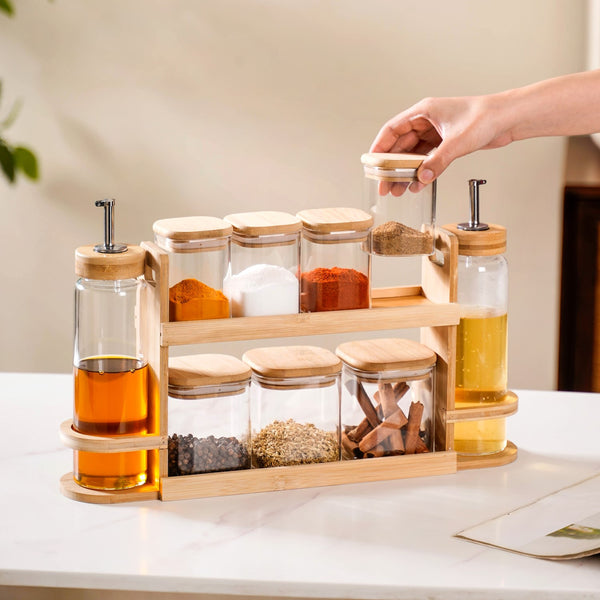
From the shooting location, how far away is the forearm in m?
1.46

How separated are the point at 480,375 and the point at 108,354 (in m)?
0.58

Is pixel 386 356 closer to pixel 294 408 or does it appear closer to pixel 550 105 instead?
pixel 294 408

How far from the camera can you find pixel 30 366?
3561 millimetres

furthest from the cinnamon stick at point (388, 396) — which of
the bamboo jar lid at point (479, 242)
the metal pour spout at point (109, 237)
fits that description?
the metal pour spout at point (109, 237)

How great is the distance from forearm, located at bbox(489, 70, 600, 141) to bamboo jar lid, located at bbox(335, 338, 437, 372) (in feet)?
1.20

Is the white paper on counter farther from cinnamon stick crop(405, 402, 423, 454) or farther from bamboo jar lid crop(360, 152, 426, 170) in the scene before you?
bamboo jar lid crop(360, 152, 426, 170)

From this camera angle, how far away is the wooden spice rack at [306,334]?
4.34 feet

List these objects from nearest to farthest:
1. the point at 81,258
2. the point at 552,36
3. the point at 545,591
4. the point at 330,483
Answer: the point at 545,591 → the point at 81,258 → the point at 330,483 → the point at 552,36

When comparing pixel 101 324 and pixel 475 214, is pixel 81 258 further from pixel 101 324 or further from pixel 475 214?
pixel 475 214

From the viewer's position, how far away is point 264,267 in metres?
1.38

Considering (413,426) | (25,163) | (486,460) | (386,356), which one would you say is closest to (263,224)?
(386,356)

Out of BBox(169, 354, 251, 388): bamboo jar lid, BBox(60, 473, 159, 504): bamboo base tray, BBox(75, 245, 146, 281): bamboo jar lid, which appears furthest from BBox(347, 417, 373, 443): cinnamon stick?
BBox(75, 245, 146, 281): bamboo jar lid

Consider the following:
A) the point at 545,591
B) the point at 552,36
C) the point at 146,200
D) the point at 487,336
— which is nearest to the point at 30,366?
the point at 146,200

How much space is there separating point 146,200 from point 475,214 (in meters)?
2.05
